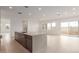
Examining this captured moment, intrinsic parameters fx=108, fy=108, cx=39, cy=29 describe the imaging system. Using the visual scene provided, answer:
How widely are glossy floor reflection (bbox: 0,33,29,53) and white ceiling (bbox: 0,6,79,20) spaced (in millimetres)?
1095

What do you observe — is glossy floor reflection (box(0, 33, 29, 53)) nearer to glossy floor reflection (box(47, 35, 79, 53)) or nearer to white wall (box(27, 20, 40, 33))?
white wall (box(27, 20, 40, 33))

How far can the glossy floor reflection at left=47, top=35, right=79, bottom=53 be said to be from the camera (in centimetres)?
432

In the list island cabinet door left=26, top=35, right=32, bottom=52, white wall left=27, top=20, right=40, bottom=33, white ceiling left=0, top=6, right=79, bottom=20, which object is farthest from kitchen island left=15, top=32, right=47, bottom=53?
white ceiling left=0, top=6, right=79, bottom=20

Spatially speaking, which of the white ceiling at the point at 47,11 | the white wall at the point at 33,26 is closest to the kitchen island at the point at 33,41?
the white wall at the point at 33,26

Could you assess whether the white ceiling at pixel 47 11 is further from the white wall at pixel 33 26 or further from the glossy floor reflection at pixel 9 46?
the glossy floor reflection at pixel 9 46

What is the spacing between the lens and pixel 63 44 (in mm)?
4363

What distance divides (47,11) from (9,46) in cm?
206

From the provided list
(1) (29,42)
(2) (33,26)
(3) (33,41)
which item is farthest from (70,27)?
(1) (29,42)

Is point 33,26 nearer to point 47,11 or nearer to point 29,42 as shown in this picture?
point 29,42

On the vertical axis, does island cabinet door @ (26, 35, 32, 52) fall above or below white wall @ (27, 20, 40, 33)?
below

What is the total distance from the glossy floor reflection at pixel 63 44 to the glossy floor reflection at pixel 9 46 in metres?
1.02
